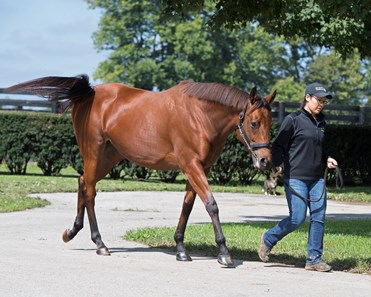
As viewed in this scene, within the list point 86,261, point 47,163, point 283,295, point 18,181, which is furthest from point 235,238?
point 47,163

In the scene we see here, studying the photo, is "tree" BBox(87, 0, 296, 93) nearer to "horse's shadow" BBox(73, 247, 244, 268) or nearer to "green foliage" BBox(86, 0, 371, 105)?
"green foliage" BBox(86, 0, 371, 105)

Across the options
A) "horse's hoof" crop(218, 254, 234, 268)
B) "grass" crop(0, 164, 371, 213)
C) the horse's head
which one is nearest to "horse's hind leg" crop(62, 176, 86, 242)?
"horse's hoof" crop(218, 254, 234, 268)

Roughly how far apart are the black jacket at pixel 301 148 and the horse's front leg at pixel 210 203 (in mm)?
776

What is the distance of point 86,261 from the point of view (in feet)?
30.8

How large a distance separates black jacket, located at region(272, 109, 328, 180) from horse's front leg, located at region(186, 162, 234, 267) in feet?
2.55

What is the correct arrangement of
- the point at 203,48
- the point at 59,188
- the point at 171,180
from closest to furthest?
the point at 59,188, the point at 171,180, the point at 203,48

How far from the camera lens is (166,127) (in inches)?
389

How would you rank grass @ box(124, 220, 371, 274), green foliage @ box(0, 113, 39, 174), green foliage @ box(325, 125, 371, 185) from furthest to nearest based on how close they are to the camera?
green foliage @ box(0, 113, 39, 174) → green foliage @ box(325, 125, 371, 185) → grass @ box(124, 220, 371, 274)

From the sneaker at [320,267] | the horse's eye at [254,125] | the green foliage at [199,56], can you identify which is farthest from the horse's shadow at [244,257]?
the green foliage at [199,56]

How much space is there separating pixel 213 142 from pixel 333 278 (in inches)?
79.8

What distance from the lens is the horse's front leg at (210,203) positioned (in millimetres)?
9094

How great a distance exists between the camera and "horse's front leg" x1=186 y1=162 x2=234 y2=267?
9094 millimetres

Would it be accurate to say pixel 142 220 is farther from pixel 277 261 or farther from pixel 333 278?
pixel 333 278

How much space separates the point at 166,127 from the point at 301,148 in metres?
1.61
